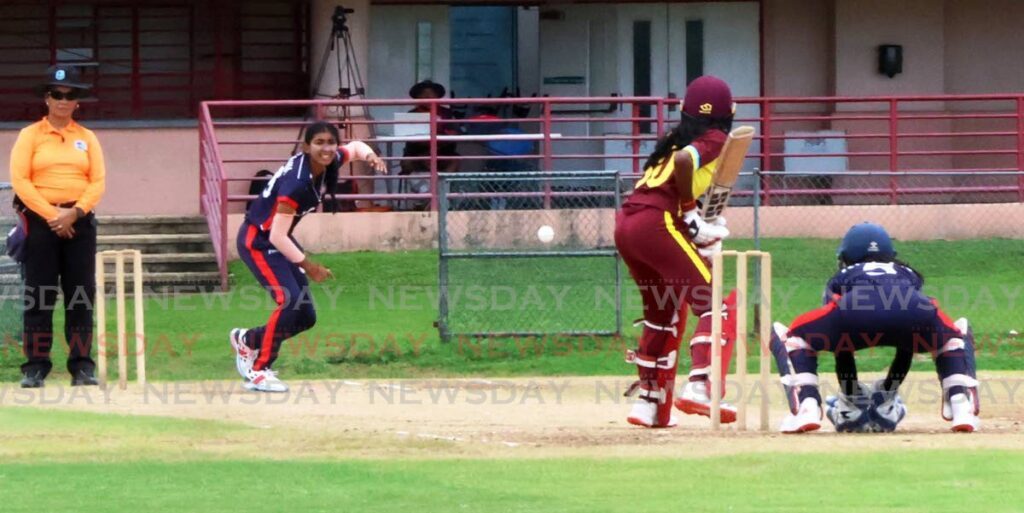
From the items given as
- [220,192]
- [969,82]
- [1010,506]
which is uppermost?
[969,82]

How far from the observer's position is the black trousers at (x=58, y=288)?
41.9 feet

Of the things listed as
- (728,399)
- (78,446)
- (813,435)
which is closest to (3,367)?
(78,446)

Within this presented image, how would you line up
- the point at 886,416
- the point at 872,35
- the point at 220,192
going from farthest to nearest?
the point at 872,35 → the point at 220,192 → the point at 886,416

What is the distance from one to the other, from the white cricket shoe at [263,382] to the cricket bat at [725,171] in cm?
347

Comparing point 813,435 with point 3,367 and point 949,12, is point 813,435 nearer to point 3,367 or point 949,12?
point 3,367

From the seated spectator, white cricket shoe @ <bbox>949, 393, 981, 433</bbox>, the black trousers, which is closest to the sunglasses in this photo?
the black trousers

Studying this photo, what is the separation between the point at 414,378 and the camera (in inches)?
569

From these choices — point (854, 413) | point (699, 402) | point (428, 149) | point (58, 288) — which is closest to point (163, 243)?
point (428, 149)

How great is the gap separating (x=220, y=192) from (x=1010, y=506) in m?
13.1

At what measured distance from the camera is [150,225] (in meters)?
20.7

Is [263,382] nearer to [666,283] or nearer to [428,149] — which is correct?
[666,283]

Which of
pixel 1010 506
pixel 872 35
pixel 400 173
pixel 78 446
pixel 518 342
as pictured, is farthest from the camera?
pixel 872 35

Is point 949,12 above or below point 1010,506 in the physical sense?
above

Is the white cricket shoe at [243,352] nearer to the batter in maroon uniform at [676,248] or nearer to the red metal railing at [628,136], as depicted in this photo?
the batter in maroon uniform at [676,248]
